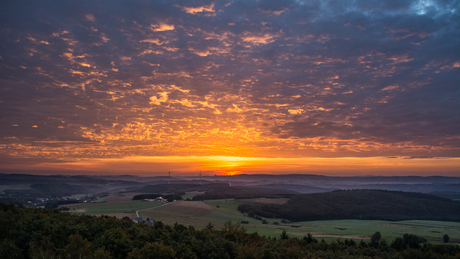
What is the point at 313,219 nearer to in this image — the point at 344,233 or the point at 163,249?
the point at 344,233

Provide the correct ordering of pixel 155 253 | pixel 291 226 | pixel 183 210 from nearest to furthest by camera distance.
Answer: pixel 155 253
pixel 291 226
pixel 183 210

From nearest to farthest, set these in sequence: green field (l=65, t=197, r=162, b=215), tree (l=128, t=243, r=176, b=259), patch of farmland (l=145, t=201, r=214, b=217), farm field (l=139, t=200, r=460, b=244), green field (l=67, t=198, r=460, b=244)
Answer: tree (l=128, t=243, r=176, b=259), farm field (l=139, t=200, r=460, b=244), green field (l=67, t=198, r=460, b=244), green field (l=65, t=197, r=162, b=215), patch of farmland (l=145, t=201, r=214, b=217)

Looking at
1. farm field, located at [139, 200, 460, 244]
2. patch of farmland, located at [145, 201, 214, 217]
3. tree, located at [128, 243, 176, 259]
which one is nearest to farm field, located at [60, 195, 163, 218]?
farm field, located at [139, 200, 460, 244]

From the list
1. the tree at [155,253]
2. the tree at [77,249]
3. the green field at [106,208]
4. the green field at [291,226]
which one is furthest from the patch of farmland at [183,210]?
the tree at [155,253]

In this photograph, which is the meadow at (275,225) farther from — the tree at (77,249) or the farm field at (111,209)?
the tree at (77,249)

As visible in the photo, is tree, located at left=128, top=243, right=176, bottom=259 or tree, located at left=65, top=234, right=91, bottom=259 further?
tree, located at left=65, top=234, right=91, bottom=259

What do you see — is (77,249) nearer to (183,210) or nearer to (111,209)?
(183,210)

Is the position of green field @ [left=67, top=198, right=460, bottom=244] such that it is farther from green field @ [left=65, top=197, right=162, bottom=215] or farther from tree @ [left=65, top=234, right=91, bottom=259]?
tree @ [left=65, top=234, right=91, bottom=259]

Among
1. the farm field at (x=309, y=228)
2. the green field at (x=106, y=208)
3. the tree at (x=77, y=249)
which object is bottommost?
the farm field at (x=309, y=228)

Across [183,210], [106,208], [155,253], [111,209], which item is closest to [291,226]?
[183,210]

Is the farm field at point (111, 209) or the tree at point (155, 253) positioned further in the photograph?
the farm field at point (111, 209)

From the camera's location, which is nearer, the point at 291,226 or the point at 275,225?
the point at 291,226
